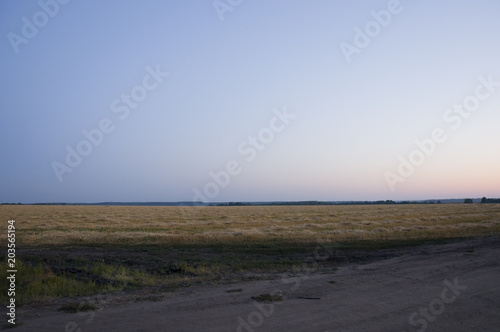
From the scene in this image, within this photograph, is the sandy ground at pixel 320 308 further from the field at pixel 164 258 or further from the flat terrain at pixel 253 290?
the field at pixel 164 258

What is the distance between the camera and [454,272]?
1355 centimetres

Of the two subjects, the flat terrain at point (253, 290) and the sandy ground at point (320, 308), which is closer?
the sandy ground at point (320, 308)

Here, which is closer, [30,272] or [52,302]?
[52,302]

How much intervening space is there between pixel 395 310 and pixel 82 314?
22.8ft

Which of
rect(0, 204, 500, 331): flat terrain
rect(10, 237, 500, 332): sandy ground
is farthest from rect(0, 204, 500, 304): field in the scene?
rect(10, 237, 500, 332): sandy ground

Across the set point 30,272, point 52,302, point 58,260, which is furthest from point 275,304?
point 58,260

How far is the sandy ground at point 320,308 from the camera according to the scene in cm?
808

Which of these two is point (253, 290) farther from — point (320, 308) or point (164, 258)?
point (164, 258)

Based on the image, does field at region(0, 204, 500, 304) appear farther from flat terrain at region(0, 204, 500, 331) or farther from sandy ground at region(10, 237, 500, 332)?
sandy ground at region(10, 237, 500, 332)

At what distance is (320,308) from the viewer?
30.4 feet

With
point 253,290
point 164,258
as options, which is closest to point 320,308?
point 253,290

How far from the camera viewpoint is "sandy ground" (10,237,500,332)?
808 cm

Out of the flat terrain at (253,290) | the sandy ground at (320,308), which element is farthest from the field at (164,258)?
the sandy ground at (320,308)

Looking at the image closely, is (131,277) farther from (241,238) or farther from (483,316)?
(241,238)
